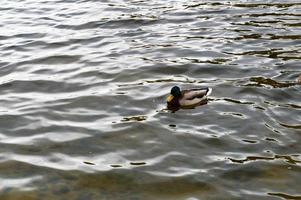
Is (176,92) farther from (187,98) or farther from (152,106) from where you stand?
(152,106)

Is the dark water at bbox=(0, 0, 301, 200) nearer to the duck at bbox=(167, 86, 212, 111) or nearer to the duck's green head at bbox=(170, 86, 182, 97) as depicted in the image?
the duck at bbox=(167, 86, 212, 111)

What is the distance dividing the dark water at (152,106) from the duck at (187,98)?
22 centimetres

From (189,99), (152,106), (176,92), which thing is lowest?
(152,106)

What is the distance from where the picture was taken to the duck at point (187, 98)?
11.1 m

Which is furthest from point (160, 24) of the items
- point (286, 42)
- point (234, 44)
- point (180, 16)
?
point (286, 42)

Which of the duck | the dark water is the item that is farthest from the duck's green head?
the dark water

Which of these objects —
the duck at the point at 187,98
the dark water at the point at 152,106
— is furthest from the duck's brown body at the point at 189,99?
the dark water at the point at 152,106

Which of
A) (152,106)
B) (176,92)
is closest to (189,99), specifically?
(176,92)

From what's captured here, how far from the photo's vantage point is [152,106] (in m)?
11.5

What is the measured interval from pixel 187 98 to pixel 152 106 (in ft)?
2.69

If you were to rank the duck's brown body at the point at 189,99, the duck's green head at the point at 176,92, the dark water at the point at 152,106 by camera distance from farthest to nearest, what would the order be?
the duck's green head at the point at 176,92, the duck's brown body at the point at 189,99, the dark water at the point at 152,106

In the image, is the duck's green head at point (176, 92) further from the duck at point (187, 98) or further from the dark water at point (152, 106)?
the dark water at point (152, 106)

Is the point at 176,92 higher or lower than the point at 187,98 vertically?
Answer: higher

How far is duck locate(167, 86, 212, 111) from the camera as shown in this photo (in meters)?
11.1
